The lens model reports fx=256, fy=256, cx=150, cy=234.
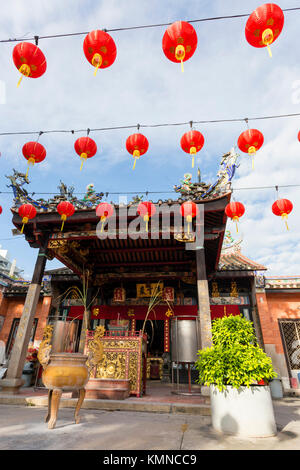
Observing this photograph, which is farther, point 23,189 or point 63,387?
point 23,189

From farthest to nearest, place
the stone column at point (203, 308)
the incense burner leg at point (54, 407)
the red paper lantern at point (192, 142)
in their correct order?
the stone column at point (203, 308)
the red paper lantern at point (192, 142)
the incense burner leg at point (54, 407)

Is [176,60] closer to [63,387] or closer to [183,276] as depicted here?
[63,387]

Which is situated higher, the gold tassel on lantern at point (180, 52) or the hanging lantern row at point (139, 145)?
the hanging lantern row at point (139, 145)

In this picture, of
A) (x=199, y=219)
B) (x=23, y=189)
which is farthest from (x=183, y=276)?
(x=23, y=189)

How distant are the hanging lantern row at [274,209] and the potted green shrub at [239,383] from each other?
3368 mm

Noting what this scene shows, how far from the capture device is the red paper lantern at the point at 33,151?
5168 millimetres

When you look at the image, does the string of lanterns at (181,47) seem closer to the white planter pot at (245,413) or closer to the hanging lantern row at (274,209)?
the hanging lantern row at (274,209)

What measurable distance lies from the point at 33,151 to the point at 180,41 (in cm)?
344

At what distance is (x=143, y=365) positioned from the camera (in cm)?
638

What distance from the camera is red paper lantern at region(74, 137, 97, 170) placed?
520cm

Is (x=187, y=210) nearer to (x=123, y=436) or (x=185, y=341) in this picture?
(x=185, y=341)

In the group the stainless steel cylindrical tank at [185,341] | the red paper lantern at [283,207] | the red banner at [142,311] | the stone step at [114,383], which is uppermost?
the red paper lantern at [283,207]

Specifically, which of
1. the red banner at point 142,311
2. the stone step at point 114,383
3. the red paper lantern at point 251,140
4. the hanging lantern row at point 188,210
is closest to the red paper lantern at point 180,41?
the red paper lantern at point 251,140
